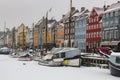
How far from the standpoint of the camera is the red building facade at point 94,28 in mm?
84250

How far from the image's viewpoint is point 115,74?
107ft

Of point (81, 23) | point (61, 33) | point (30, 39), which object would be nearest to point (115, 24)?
point (81, 23)

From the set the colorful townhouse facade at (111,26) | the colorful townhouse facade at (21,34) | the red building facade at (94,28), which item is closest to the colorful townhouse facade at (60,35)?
the red building facade at (94,28)

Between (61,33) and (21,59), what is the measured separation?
47.3m

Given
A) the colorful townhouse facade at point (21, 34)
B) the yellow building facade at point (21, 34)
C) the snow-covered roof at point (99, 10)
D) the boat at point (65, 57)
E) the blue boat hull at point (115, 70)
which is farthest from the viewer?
the yellow building facade at point (21, 34)

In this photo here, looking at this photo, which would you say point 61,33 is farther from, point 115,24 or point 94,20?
point 115,24

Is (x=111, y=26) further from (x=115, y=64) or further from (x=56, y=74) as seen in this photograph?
(x=115, y=64)

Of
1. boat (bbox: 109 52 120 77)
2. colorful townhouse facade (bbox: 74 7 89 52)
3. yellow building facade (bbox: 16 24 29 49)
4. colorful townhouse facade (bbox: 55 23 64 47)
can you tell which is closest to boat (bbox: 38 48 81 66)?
boat (bbox: 109 52 120 77)

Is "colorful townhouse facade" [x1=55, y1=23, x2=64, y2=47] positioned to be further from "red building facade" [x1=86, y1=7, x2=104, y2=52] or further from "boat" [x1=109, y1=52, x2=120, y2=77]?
→ "boat" [x1=109, y1=52, x2=120, y2=77]

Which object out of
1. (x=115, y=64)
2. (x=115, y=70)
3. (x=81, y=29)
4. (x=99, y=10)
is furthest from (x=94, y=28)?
(x=115, y=70)

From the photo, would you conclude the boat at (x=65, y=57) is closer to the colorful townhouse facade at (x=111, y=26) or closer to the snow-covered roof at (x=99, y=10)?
the colorful townhouse facade at (x=111, y=26)

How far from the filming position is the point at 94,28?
283ft

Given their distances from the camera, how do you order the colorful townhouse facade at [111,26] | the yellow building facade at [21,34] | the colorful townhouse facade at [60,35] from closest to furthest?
1. the colorful townhouse facade at [111,26]
2. the colorful townhouse facade at [60,35]
3. the yellow building facade at [21,34]

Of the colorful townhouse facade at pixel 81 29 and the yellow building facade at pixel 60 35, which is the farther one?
the yellow building facade at pixel 60 35
